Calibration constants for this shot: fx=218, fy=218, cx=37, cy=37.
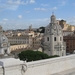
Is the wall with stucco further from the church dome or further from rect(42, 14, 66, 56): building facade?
the church dome

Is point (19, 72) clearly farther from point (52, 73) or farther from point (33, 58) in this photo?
point (33, 58)

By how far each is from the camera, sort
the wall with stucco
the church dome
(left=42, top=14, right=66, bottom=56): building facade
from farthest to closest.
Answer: the church dome < (left=42, top=14, right=66, bottom=56): building facade < the wall with stucco

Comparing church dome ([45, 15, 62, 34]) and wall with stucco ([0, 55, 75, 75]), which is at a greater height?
church dome ([45, 15, 62, 34])

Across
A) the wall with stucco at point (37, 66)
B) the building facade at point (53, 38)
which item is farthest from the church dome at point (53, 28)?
the wall with stucco at point (37, 66)

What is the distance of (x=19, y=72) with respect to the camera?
5664 mm

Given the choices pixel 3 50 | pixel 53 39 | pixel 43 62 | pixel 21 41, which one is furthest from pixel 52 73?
pixel 21 41

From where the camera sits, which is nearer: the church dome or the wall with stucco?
the wall with stucco

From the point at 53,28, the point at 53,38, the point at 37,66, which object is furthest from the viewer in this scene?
the point at 53,28

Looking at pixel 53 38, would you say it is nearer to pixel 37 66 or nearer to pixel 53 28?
pixel 53 28

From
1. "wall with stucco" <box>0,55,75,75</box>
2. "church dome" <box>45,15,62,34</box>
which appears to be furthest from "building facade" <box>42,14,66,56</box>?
"wall with stucco" <box>0,55,75,75</box>

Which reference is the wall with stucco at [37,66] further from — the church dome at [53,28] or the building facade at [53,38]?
the church dome at [53,28]

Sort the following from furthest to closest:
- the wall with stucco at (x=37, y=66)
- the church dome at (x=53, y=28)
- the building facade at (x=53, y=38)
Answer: the church dome at (x=53, y=28) → the building facade at (x=53, y=38) → the wall with stucco at (x=37, y=66)

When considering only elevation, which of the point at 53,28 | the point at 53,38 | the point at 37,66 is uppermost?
the point at 53,28

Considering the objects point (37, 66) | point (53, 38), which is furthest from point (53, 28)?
point (37, 66)
